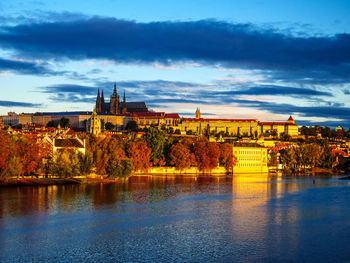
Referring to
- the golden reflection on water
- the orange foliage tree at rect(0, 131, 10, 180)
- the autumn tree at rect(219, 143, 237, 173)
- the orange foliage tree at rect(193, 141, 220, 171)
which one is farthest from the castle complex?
the orange foliage tree at rect(0, 131, 10, 180)

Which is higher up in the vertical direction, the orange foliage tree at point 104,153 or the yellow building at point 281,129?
the yellow building at point 281,129

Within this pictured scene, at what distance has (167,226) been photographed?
30406 millimetres

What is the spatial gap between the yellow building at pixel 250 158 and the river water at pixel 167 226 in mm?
46160

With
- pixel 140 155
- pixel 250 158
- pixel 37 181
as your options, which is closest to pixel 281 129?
pixel 250 158

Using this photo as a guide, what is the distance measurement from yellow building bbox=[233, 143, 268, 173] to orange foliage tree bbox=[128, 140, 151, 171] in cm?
2402

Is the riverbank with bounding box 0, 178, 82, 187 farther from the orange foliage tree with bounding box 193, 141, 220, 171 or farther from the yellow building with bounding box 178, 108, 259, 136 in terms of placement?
the yellow building with bounding box 178, 108, 259, 136

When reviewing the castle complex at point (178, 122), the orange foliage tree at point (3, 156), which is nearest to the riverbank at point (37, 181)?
the orange foliage tree at point (3, 156)

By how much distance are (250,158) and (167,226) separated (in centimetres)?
6815

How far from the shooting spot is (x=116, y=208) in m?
36.6

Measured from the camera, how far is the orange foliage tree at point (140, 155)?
69.6 metres

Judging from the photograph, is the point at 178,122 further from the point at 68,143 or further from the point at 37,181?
the point at 37,181

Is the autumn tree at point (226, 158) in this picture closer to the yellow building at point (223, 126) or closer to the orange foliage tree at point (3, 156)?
the orange foliage tree at point (3, 156)

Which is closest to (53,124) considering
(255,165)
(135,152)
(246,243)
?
(255,165)

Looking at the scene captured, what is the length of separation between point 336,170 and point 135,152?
47202 millimetres
